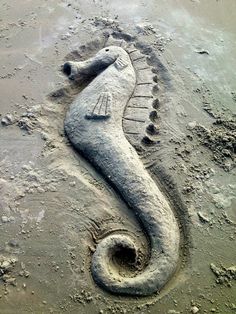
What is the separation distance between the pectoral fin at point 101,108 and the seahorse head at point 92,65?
2.36 ft

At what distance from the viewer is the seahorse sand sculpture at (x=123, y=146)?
3873 millimetres

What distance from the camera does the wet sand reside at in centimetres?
386

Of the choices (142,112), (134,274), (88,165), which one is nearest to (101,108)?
(142,112)

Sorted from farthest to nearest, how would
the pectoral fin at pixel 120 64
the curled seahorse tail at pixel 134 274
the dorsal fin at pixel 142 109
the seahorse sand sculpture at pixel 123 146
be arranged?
the pectoral fin at pixel 120 64, the dorsal fin at pixel 142 109, the seahorse sand sculpture at pixel 123 146, the curled seahorse tail at pixel 134 274

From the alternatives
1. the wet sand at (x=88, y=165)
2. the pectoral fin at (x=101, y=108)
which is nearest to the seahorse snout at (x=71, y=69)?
the wet sand at (x=88, y=165)

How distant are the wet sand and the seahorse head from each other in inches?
8.3

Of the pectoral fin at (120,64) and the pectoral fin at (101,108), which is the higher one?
the pectoral fin at (120,64)

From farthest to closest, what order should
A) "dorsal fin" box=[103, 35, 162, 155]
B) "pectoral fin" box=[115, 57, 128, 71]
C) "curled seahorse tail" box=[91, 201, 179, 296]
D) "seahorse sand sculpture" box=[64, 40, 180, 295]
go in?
"pectoral fin" box=[115, 57, 128, 71] < "dorsal fin" box=[103, 35, 162, 155] < "seahorse sand sculpture" box=[64, 40, 180, 295] < "curled seahorse tail" box=[91, 201, 179, 296]

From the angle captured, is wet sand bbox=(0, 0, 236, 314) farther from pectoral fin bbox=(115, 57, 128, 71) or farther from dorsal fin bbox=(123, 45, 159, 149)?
pectoral fin bbox=(115, 57, 128, 71)

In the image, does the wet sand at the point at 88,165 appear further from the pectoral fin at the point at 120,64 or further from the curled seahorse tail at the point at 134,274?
the pectoral fin at the point at 120,64

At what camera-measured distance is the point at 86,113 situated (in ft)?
16.2

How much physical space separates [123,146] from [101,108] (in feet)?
1.93

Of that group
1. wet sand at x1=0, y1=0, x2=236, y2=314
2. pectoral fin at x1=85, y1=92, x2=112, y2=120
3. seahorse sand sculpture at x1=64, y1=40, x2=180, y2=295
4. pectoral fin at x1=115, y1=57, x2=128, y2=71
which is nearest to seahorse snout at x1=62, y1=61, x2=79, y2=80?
seahorse sand sculpture at x1=64, y1=40, x2=180, y2=295

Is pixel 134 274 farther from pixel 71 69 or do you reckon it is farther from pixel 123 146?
pixel 71 69
